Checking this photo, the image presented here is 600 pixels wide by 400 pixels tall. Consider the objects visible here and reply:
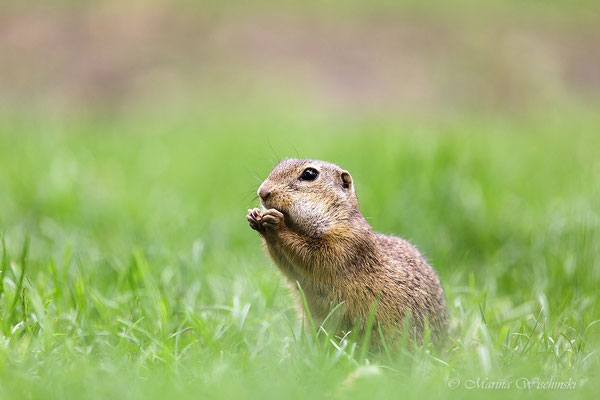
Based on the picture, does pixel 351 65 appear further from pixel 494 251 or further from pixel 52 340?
pixel 52 340

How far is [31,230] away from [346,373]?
346 cm

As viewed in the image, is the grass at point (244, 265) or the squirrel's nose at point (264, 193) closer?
the grass at point (244, 265)

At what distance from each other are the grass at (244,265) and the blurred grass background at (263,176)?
0.02 metres

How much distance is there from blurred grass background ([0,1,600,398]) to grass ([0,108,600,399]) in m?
0.02

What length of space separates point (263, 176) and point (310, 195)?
3913 mm

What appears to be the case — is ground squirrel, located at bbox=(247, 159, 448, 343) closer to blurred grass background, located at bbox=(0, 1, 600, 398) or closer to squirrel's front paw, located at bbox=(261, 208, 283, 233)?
squirrel's front paw, located at bbox=(261, 208, 283, 233)

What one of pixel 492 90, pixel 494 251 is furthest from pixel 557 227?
pixel 492 90

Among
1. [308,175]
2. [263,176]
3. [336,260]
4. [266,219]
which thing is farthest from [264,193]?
[263,176]

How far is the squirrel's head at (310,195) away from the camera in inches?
140

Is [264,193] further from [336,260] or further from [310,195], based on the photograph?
[336,260]

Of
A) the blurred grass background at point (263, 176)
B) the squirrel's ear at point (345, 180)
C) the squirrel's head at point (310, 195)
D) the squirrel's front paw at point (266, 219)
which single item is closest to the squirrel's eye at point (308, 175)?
the squirrel's head at point (310, 195)

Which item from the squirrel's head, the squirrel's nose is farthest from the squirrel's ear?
the squirrel's nose

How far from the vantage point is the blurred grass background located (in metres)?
3.04

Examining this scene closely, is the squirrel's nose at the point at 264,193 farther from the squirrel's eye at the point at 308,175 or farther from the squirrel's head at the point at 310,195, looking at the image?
the squirrel's eye at the point at 308,175
